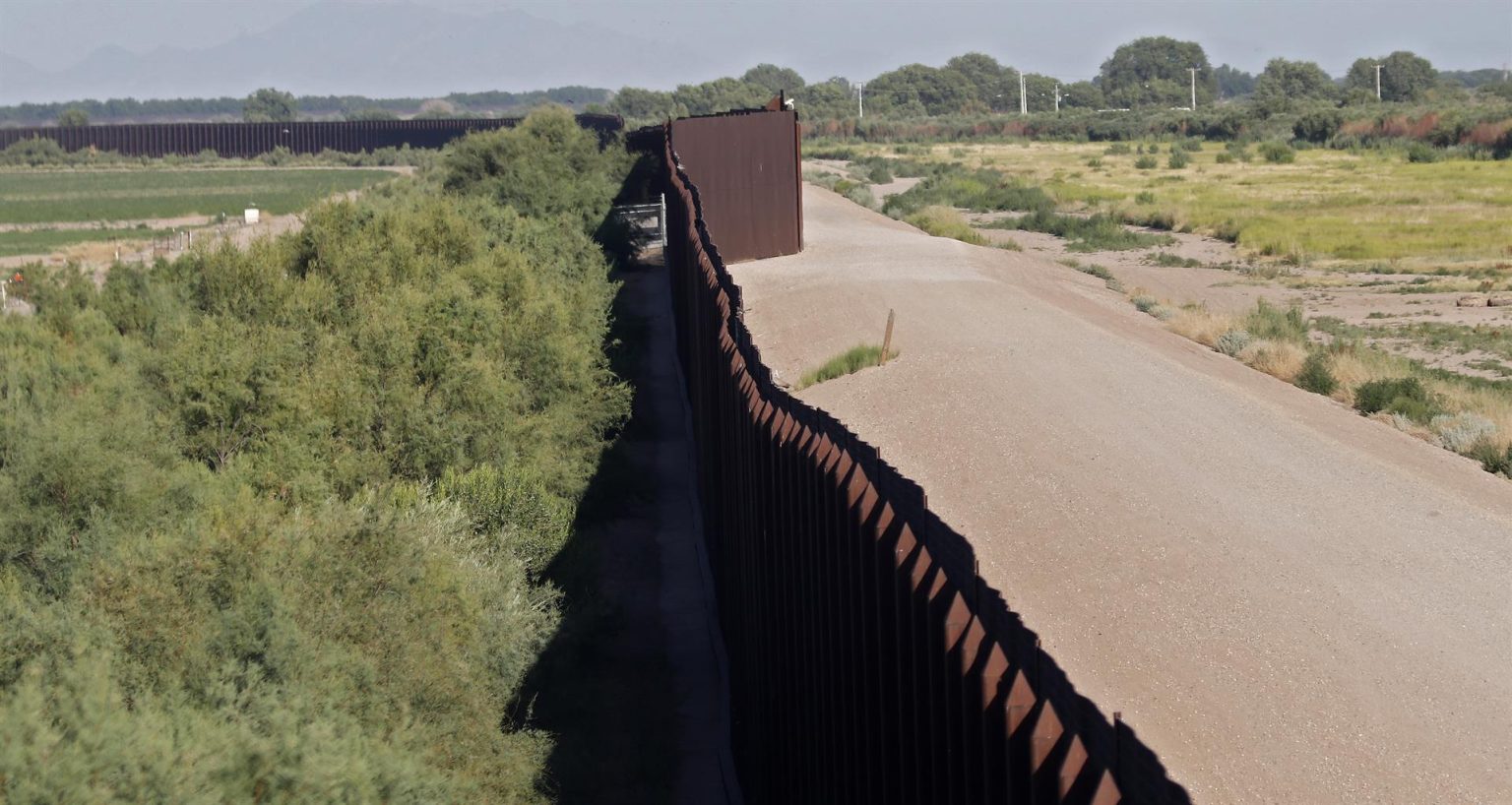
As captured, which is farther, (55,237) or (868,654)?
(55,237)

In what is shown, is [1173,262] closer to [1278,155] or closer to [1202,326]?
[1202,326]

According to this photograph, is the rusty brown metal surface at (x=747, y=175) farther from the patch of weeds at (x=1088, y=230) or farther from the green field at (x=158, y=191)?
the green field at (x=158, y=191)

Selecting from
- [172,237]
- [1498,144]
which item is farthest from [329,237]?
[1498,144]

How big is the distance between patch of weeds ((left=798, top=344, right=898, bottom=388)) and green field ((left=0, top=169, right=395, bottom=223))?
4735 cm

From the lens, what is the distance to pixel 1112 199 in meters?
69.9

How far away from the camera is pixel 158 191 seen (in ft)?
345

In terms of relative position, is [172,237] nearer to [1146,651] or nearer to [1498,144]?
[1146,651]

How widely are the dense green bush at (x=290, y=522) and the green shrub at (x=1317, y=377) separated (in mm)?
10441

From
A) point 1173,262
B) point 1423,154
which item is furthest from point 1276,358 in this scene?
point 1423,154

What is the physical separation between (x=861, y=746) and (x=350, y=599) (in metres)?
4.25

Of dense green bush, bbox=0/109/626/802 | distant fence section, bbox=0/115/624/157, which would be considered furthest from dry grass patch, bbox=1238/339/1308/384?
distant fence section, bbox=0/115/624/157

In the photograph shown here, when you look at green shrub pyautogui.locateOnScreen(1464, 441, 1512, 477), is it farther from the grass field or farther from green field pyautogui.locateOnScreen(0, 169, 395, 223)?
green field pyautogui.locateOnScreen(0, 169, 395, 223)

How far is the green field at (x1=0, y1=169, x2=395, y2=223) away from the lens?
8356 cm

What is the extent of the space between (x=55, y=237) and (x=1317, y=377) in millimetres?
60089
